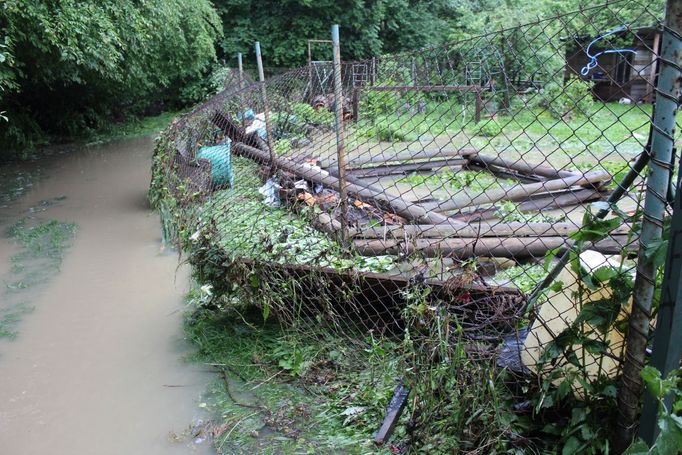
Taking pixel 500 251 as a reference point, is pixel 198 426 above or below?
below

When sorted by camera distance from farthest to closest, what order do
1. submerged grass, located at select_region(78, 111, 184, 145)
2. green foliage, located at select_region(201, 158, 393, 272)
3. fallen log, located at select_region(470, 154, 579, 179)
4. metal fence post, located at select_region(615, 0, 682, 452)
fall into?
submerged grass, located at select_region(78, 111, 184, 145)
fallen log, located at select_region(470, 154, 579, 179)
green foliage, located at select_region(201, 158, 393, 272)
metal fence post, located at select_region(615, 0, 682, 452)

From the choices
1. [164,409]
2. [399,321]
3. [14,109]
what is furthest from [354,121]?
[14,109]

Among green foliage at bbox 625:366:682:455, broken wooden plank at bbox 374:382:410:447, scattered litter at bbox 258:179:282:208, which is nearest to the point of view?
green foliage at bbox 625:366:682:455

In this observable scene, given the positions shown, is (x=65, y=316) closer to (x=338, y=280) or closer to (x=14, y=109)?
(x=338, y=280)

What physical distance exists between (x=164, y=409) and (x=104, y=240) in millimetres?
3585

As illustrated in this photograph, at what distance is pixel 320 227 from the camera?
143 inches

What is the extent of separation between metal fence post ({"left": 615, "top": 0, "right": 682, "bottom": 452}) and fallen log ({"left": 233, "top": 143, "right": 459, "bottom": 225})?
2.36 metres

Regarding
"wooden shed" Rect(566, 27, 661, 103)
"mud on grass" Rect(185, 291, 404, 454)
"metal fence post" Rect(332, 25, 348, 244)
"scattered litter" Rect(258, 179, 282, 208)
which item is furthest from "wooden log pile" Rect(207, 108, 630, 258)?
"mud on grass" Rect(185, 291, 404, 454)

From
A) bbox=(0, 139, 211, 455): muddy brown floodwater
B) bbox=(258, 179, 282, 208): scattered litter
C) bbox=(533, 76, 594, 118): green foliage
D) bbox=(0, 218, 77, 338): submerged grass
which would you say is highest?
bbox=(533, 76, 594, 118): green foliage

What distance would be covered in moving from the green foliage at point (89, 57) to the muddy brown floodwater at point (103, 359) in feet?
7.06

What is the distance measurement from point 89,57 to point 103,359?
600cm

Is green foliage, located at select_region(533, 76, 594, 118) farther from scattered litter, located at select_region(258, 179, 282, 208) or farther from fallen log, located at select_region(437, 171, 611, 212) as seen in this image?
scattered litter, located at select_region(258, 179, 282, 208)

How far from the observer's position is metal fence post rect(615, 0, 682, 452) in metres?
1.38

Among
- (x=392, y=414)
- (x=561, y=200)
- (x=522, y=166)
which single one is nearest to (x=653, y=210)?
(x=392, y=414)
